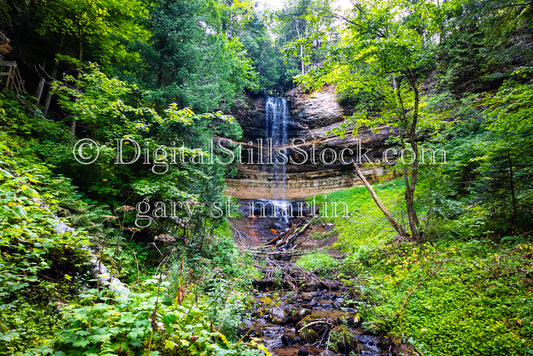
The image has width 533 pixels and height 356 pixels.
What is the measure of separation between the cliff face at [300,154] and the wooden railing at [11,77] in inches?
518

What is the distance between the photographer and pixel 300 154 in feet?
66.3

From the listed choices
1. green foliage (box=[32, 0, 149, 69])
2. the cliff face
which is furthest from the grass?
the cliff face

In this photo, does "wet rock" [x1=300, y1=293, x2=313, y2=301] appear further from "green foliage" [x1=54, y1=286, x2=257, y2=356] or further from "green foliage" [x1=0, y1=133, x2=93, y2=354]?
"green foliage" [x1=0, y1=133, x2=93, y2=354]

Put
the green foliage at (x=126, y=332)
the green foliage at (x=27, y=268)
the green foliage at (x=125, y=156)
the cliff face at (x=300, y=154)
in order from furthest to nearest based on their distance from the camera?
the cliff face at (x=300, y=154) < the green foliage at (x=125, y=156) < the green foliage at (x=27, y=268) < the green foliage at (x=126, y=332)

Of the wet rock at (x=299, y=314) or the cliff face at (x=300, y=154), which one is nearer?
the wet rock at (x=299, y=314)

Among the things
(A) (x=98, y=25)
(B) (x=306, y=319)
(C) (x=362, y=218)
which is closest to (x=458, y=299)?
(B) (x=306, y=319)

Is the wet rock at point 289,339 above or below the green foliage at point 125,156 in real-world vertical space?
below

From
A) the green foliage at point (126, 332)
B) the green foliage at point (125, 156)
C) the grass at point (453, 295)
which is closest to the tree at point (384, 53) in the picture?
the grass at point (453, 295)

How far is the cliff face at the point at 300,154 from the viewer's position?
60.7 feet

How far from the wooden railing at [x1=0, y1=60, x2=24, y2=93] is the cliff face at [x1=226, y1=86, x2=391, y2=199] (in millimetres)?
13148

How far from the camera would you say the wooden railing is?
5.99 m

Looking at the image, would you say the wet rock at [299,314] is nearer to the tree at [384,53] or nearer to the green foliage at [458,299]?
the green foliage at [458,299]

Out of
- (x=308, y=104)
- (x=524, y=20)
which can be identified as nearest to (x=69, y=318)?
(x=524, y=20)

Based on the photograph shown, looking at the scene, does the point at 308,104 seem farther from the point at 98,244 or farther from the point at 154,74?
the point at 98,244
